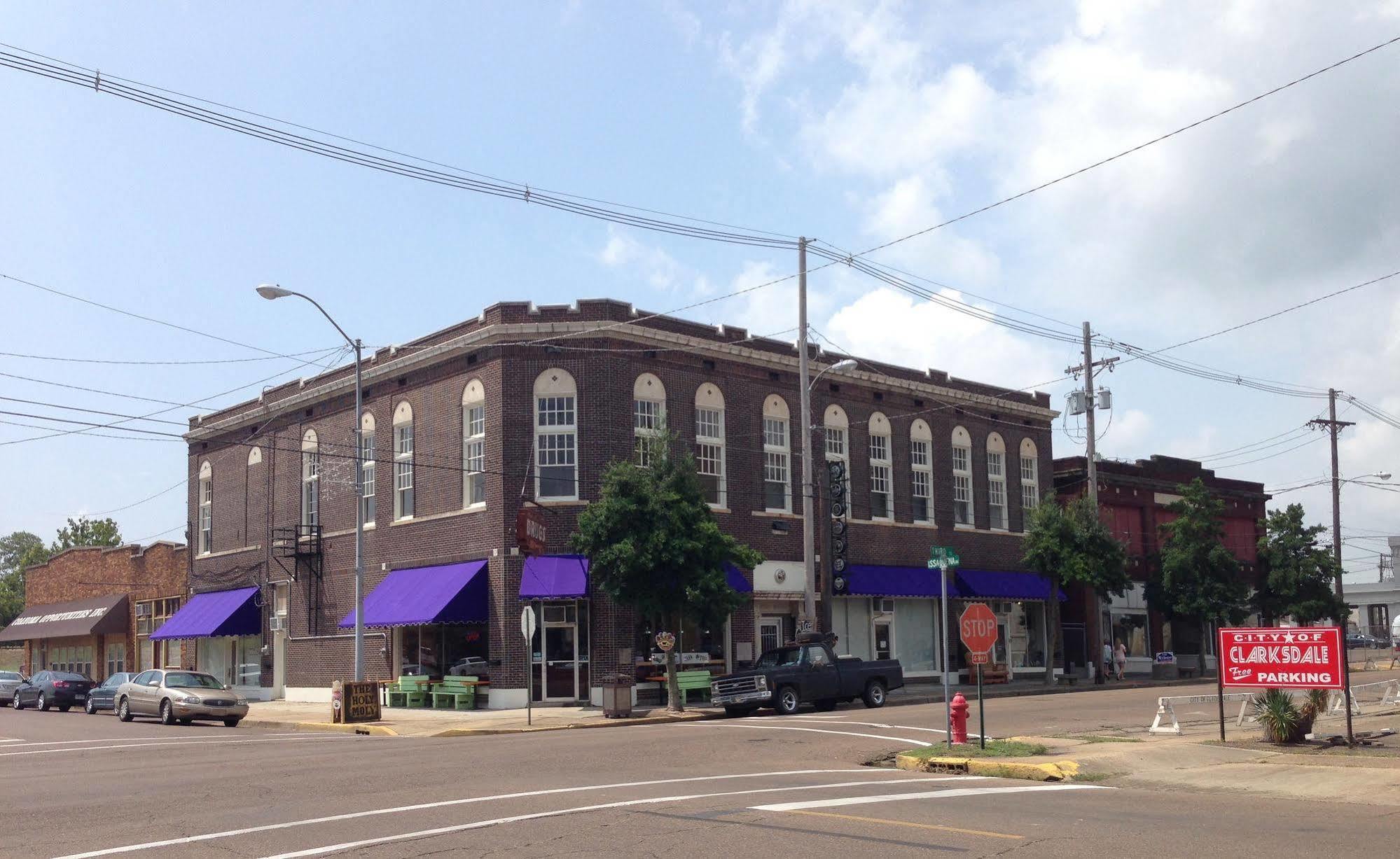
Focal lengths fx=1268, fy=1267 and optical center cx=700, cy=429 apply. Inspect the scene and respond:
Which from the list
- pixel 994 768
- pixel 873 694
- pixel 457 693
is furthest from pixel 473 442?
pixel 994 768

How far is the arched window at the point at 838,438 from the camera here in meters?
41.0

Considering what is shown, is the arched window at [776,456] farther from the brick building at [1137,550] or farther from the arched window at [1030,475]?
the brick building at [1137,550]

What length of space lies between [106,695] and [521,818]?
30936 millimetres

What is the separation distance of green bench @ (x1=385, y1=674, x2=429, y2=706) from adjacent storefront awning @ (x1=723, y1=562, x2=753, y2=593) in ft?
29.7

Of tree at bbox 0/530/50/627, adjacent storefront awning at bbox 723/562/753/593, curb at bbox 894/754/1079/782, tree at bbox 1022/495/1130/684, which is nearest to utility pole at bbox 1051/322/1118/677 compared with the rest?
tree at bbox 1022/495/1130/684

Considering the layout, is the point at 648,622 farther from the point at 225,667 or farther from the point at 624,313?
the point at 225,667

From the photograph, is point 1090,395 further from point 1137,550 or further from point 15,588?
point 15,588

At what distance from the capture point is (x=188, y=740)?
25.5m

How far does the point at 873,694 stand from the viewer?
31922 millimetres

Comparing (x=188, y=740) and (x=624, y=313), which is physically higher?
(x=624, y=313)

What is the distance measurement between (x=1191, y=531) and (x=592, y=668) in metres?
26.1

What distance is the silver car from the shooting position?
48219 millimetres

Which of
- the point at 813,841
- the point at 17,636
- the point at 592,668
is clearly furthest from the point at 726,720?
the point at 17,636

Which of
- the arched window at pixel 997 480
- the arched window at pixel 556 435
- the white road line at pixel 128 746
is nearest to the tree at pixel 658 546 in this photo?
the arched window at pixel 556 435
